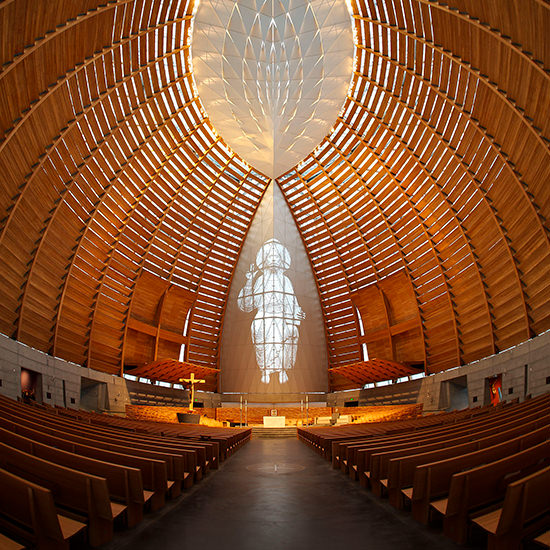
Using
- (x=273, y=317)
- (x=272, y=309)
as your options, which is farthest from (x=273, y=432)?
(x=272, y=309)

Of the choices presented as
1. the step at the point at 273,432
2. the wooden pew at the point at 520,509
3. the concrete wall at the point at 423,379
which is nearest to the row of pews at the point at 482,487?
the wooden pew at the point at 520,509

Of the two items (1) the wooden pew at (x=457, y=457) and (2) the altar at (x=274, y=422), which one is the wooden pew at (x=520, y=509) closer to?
(1) the wooden pew at (x=457, y=457)

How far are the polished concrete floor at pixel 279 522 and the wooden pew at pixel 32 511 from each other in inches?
37.0

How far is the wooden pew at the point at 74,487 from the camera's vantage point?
3.04 metres

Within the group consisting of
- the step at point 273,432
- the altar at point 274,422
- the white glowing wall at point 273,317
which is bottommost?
the step at point 273,432

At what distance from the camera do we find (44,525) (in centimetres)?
251

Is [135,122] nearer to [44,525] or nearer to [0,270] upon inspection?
[0,270]

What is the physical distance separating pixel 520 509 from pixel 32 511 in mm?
2813

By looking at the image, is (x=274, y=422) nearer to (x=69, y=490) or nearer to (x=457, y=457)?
(x=457, y=457)

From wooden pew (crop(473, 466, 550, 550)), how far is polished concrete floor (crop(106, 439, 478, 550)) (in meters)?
0.62

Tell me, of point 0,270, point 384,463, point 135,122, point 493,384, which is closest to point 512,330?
point 493,384

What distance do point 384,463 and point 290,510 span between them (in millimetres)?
1394

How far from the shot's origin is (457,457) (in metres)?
3.78

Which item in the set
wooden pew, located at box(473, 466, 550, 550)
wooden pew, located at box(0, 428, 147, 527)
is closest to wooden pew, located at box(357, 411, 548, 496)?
wooden pew, located at box(473, 466, 550, 550)
